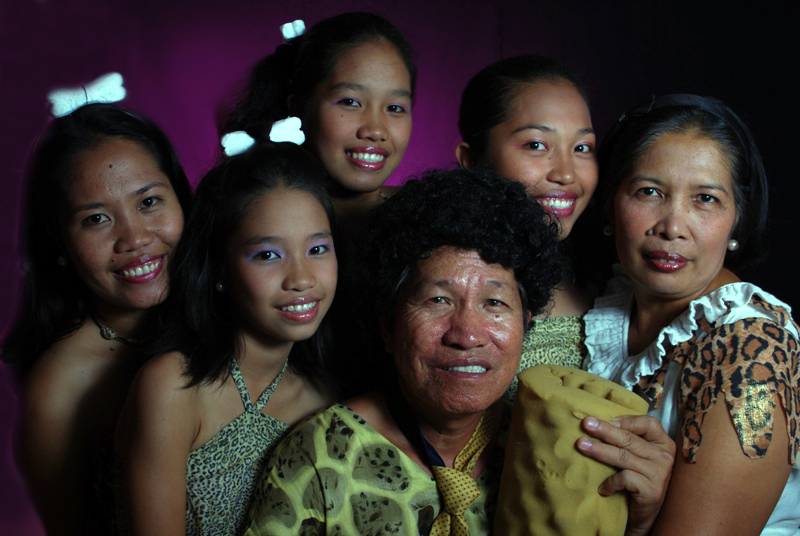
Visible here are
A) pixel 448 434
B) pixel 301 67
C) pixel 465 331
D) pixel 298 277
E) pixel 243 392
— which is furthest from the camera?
pixel 301 67

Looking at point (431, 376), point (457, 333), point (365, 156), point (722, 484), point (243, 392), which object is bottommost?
point (722, 484)

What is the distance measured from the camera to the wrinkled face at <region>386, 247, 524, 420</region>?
6.65 feet

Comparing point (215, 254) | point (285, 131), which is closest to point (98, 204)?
point (215, 254)

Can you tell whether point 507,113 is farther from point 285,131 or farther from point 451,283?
point 451,283

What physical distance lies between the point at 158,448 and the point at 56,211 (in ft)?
2.56

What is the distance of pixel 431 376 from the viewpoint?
2.06 meters

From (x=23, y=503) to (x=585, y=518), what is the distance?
11.0 ft

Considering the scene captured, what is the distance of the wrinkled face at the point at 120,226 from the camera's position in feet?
7.72

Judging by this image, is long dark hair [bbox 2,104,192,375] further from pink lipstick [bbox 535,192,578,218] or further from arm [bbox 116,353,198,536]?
pink lipstick [bbox 535,192,578,218]

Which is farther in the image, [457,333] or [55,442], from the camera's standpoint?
[55,442]

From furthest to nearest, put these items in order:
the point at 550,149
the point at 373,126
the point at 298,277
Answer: the point at 373,126 < the point at 550,149 < the point at 298,277

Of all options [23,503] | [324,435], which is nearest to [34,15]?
[23,503]

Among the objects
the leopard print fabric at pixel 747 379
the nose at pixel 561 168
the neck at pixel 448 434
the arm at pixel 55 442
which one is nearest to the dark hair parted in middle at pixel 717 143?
the nose at pixel 561 168

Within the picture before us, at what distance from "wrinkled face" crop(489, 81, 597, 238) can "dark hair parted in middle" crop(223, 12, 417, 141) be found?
0.60 metres
